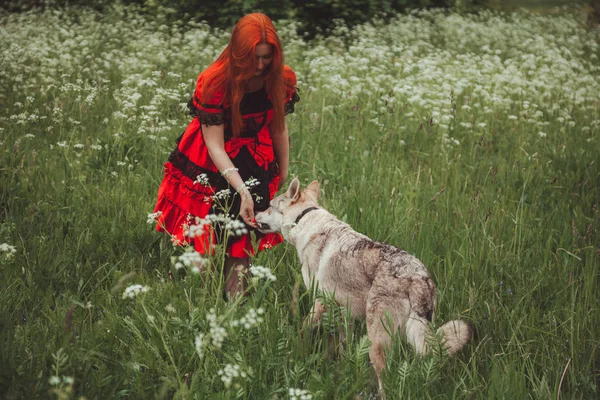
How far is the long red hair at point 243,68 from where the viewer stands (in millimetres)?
3293

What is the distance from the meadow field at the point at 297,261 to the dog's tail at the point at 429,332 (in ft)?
0.27

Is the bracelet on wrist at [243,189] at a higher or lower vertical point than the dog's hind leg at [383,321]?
higher

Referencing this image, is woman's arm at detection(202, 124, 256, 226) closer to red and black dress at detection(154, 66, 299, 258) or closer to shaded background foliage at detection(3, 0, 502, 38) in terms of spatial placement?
red and black dress at detection(154, 66, 299, 258)

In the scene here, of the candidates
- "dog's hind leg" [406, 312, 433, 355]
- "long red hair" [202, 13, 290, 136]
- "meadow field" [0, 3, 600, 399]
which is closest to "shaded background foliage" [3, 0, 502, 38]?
"meadow field" [0, 3, 600, 399]

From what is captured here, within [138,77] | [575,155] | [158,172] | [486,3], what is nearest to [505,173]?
[575,155]

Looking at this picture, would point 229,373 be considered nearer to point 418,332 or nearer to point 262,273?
point 262,273

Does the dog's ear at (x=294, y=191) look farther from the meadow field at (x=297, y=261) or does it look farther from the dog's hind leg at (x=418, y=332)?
the dog's hind leg at (x=418, y=332)

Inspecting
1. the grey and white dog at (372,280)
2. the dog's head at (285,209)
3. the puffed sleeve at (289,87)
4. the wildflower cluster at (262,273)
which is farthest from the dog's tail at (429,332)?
the puffed sleeve at (289,87)

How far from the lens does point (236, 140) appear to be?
147 inches

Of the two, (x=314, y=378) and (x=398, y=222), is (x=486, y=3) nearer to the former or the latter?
(x=398, y=222)

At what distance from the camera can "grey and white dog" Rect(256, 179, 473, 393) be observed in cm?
279

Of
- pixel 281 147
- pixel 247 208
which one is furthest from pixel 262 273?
pixel 281 147

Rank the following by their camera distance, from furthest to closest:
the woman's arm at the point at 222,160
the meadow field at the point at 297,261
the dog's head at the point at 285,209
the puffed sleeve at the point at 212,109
→ the dog's head at the point at 285,209, the puffed sleeve at the point at 212,109, the woman's arm at the point at 222,160, the meadow field at the point at 297,261

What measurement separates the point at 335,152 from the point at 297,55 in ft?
13.2
